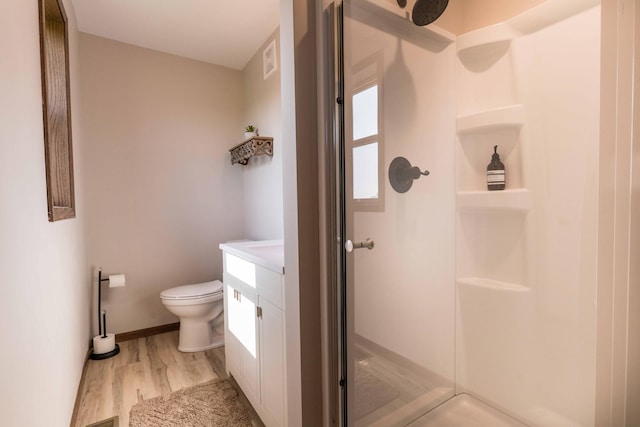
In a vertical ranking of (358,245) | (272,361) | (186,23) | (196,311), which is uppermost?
(186,23)

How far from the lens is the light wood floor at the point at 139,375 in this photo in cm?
174

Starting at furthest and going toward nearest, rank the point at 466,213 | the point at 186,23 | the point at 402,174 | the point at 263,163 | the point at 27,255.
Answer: the point at 263,163
the point at 186,23
the point at 466,213
the point at 402,174
the point at 27,255

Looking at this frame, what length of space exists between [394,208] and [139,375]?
6.88 feet

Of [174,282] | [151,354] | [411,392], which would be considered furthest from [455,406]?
[174,282]

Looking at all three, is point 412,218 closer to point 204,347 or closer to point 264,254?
point 264,254

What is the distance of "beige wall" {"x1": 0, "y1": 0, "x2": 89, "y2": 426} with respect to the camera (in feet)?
2.60

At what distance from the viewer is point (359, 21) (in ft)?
3.58

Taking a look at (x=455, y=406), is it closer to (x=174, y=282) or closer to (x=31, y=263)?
(x=31, y=263)

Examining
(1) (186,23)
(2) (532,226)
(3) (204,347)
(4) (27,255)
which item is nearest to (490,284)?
(2) (532,226)

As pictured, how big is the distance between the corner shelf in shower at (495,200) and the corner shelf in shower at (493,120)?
290 mm

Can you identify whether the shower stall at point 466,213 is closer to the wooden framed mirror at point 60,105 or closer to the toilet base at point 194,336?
the wooden framed mirror at point 60,105

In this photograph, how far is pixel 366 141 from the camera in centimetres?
115

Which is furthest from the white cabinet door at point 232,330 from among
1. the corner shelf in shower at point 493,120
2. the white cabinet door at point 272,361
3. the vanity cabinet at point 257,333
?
the corner shelf in shower at point 493,120

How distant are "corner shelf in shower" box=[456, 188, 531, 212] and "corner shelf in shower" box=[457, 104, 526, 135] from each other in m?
0.29
